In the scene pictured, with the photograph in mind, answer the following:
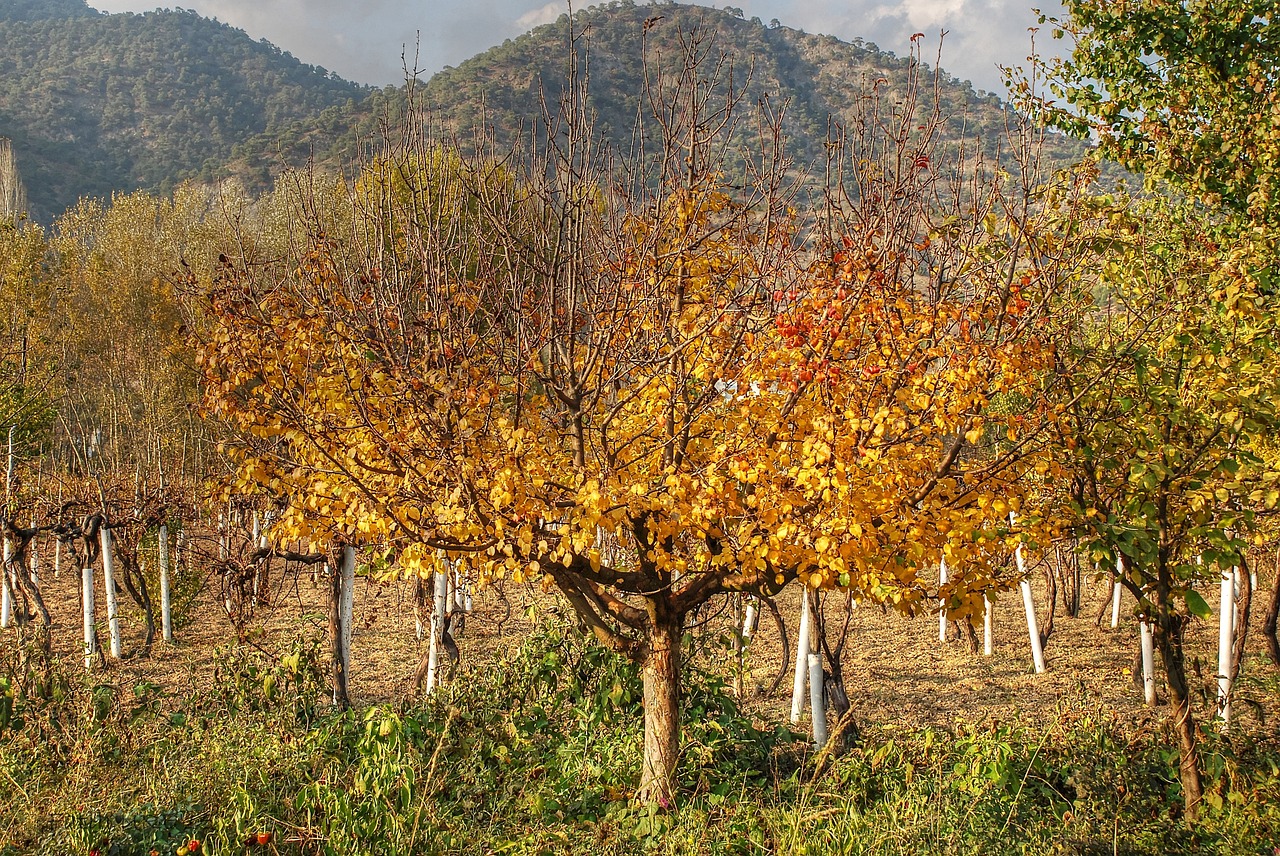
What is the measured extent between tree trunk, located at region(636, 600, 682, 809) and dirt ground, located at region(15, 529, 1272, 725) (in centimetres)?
179

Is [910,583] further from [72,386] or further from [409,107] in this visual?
[72,386]

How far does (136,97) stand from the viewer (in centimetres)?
6894

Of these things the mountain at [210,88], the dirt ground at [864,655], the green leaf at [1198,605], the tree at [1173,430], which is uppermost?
the mountain at [210,88]

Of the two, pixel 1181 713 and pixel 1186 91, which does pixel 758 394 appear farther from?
pixel 1186 91

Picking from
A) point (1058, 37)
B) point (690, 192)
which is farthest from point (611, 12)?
point (690, 192)

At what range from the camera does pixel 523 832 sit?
15.2 feet

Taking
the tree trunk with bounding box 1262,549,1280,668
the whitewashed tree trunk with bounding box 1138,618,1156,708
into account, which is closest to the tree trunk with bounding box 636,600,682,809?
the whitewashed tree trunk with bounding box 1138,618,1156,708

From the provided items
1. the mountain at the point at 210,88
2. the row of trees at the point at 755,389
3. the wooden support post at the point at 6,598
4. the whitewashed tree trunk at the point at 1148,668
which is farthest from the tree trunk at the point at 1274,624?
the mountain at the point at 210,88

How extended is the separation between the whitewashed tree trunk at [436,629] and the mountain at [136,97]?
50150 mm

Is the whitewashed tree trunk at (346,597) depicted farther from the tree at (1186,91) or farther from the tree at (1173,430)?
the tree at (1186,91)

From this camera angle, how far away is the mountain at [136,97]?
54125mm

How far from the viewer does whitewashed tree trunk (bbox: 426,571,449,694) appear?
24.9 feet

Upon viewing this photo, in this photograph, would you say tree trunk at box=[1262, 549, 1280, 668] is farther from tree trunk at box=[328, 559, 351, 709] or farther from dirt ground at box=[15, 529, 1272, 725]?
tree trunk at box=[328, 559, 351, 709]

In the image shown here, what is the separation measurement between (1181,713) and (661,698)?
3004 mm
